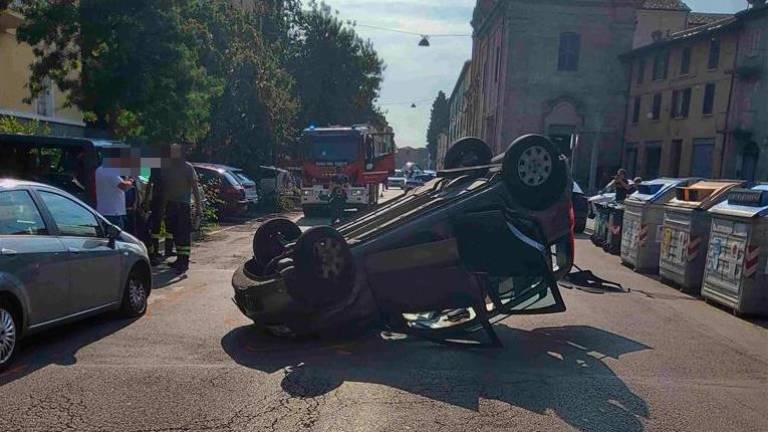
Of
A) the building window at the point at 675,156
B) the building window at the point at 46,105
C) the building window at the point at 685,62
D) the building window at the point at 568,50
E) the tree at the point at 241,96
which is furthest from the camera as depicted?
the building window at the point at 568,50

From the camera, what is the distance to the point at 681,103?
33.5 m

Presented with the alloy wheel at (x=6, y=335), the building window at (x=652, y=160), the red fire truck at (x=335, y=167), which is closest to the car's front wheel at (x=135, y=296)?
the alloy wheel at (x=6, y=335)

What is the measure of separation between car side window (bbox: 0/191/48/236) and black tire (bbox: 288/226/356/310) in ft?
7.57

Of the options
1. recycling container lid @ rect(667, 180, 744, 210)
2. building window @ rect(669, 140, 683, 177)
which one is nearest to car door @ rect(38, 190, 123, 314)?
recycling container lid @ rect(667, 180, 744, 210)

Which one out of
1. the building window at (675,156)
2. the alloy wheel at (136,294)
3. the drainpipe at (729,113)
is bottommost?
the alloy wheel at (136,294)

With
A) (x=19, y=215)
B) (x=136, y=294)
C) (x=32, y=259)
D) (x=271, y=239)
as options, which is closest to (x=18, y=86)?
(x=136, y=294)

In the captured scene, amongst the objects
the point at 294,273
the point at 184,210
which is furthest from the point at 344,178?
the point at 294,273

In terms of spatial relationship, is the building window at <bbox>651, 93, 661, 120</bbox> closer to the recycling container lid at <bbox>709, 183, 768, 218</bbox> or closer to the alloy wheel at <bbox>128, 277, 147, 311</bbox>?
the recycling container lid at <bbox>709, 183, 768, 218</bbox>

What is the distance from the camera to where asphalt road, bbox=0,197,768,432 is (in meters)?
3.87

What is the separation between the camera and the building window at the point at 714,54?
30562 mm

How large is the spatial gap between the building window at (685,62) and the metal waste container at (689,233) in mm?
27816

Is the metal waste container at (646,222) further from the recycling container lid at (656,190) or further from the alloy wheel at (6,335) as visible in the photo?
the alloy wheel at (6,335)

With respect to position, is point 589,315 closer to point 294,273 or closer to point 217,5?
point 294,273

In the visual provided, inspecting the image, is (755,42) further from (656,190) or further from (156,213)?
(156,213)
